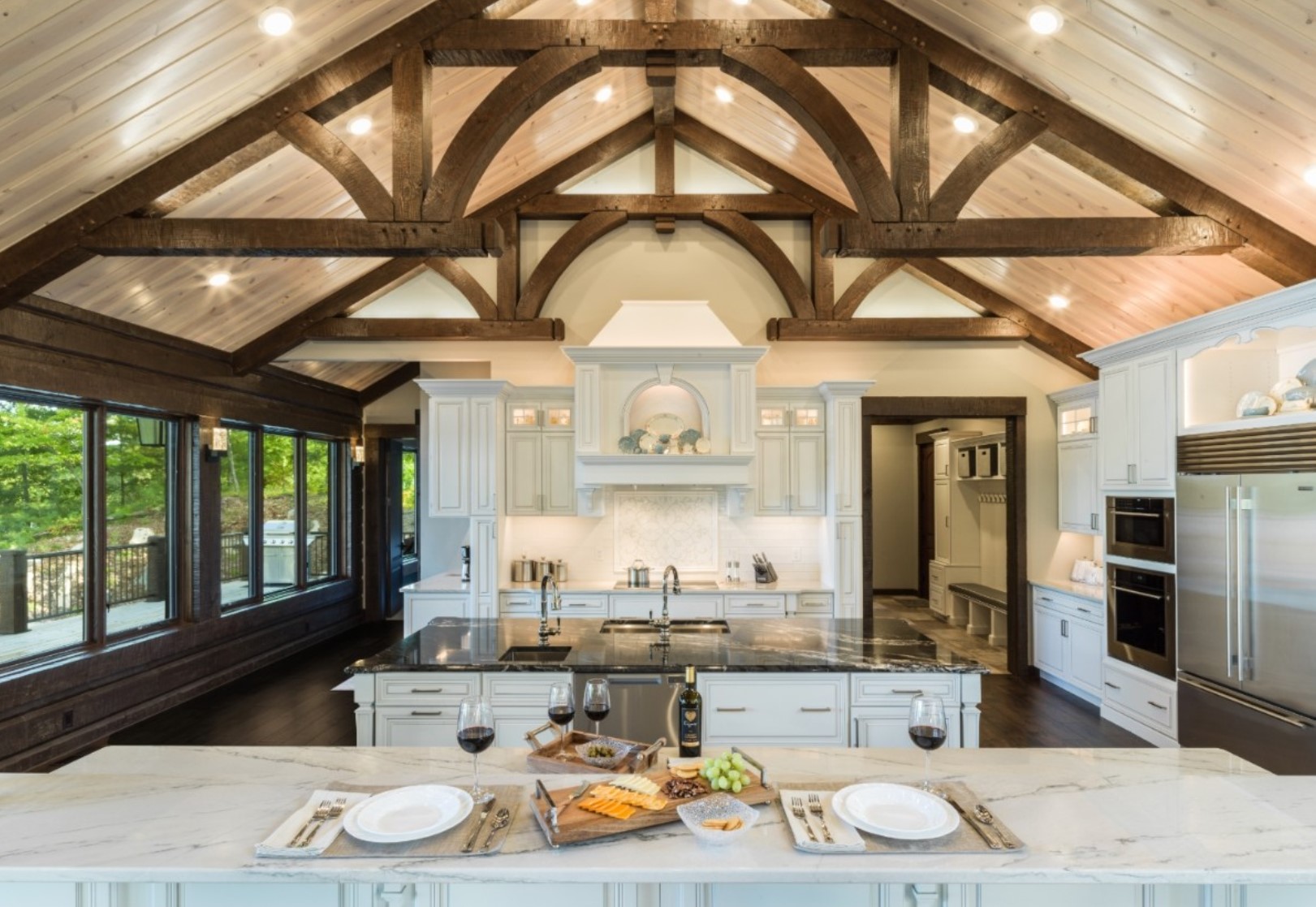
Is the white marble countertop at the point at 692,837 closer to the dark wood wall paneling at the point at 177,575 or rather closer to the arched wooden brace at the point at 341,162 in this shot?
the arched wooden brace at the point at 341,162

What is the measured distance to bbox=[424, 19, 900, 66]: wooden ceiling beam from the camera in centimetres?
392

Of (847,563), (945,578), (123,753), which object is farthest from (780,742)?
(945,578)

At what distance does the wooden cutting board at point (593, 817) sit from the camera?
5.17 feet

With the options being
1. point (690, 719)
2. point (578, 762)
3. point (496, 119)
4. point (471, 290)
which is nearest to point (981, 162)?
point (496, 119)

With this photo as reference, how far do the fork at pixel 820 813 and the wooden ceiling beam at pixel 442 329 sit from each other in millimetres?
5383

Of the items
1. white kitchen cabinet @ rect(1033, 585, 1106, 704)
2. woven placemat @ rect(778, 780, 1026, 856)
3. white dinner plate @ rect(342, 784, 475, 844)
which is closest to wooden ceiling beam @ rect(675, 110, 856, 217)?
white kitchen cabinet @ rect(1033, 585, 1106, 704)

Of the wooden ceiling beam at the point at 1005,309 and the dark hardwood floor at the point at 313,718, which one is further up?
the wooden ceiling beam at the point at 1005,309

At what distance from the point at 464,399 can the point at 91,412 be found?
263 cm

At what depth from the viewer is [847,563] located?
6242 millimetres

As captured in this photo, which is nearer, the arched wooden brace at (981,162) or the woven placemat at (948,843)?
the woven placemat at (948,843)

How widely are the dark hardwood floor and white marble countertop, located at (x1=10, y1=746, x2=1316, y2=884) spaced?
3152mm

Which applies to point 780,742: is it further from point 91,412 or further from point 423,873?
point 91,412

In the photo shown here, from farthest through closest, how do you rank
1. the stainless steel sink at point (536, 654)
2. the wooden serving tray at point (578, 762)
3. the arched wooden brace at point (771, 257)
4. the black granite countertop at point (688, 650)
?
the arched wooden brace at point (771, 257), the stainless steel sink at point (536, 654), the black granite countertop at point (688, 650), the wooden serving tray at point (578, 762)

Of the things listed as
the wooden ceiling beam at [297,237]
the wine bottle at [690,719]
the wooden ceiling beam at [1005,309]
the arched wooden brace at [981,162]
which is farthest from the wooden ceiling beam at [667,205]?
the wine bottle at [690,719]
